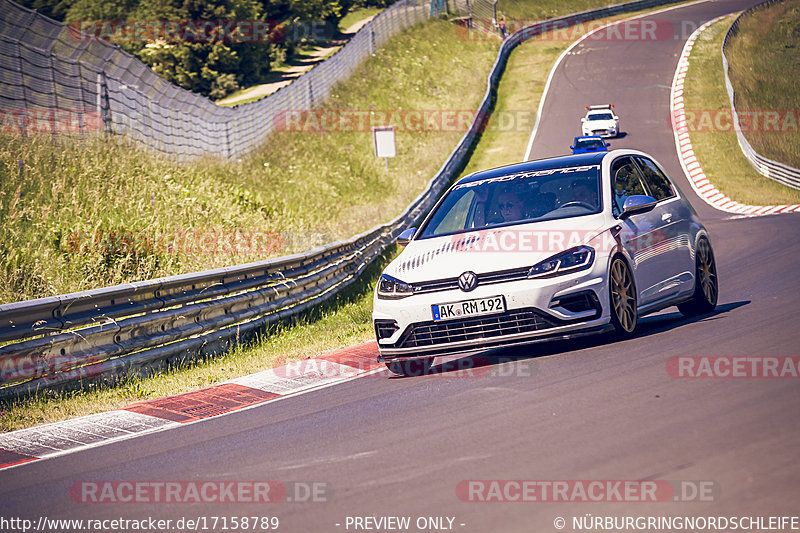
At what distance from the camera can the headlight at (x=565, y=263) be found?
8016mm

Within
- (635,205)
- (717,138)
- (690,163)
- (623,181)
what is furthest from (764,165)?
(635,205)

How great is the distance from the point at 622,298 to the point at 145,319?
4.82 m

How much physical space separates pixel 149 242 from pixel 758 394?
40.3ft

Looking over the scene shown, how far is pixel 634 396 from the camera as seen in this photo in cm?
645

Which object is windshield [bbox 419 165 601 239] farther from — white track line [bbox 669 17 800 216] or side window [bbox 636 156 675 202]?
white track line [bbox 669 17 800 216]

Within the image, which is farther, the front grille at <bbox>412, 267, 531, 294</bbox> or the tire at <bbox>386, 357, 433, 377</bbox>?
the tire at <bbox>386, 357, 433, 377</bbox>

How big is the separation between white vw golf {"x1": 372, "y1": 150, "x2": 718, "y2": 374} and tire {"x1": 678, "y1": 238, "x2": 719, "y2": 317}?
0.02 meters

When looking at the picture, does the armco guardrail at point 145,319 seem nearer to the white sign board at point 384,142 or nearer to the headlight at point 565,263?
the headlight at point 565,263

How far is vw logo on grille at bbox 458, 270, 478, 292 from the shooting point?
26.5 ft

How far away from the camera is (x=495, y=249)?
8352 millimetres

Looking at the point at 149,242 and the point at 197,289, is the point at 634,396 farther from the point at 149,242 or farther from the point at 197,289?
the point at 149,242

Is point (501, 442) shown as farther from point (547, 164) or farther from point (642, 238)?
point (547, 164)

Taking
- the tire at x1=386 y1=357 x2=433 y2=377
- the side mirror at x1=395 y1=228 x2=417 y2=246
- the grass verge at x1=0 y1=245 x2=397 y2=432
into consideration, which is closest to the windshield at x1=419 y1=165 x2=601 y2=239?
the side mirror at x1=395 y1=228 x2=417 y2=246

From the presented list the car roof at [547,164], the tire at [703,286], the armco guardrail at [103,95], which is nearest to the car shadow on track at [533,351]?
the tire at [703,286]
